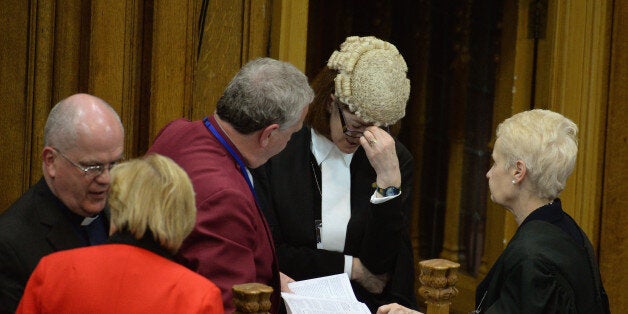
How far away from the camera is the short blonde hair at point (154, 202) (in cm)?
208

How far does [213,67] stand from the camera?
3.99 meters

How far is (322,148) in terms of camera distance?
3447 mm

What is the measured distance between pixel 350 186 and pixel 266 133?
68cm

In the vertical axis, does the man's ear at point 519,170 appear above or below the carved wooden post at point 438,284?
above

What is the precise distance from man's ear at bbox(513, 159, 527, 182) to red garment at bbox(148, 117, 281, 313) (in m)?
0.79

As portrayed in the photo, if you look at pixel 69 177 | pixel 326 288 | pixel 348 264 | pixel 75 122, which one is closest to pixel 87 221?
pixel 69 177

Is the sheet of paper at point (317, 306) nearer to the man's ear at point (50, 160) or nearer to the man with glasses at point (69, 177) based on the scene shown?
the man with glasses at point (69, 177)

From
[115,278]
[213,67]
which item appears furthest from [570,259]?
[213,67]

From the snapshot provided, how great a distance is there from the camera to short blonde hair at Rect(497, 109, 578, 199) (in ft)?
9.36

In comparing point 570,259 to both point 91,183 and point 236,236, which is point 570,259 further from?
point 91,183

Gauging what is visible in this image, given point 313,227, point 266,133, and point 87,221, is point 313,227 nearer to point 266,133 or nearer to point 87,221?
point 266,133

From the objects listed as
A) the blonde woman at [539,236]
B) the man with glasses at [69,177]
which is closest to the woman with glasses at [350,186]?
the blonde woman at [539,236]

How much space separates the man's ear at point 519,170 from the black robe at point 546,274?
141 millimetres

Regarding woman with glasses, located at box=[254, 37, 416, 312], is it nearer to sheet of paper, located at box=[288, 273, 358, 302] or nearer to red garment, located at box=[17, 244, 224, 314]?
sheet of paper, located at box=[288, 273, 358, 302]
